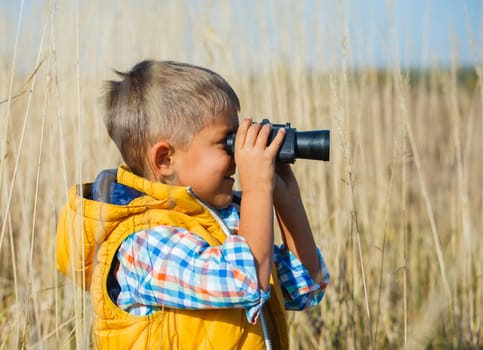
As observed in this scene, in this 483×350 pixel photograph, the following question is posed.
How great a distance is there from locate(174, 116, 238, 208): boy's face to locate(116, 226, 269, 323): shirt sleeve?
10 centimetres

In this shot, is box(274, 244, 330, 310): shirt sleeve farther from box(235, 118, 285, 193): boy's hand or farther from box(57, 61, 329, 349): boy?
box(235, 118, 285, 193): boy's hand

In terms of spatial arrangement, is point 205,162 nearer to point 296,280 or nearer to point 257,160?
point 257,160

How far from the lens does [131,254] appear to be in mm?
1110

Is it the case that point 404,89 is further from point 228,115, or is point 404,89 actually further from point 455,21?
point 455,21

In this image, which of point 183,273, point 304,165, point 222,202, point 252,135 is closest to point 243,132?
point 252,135

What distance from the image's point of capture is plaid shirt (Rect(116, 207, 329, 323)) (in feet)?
3.43

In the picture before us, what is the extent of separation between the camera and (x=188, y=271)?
41.8 inches

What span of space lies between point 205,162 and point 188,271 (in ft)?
0.72

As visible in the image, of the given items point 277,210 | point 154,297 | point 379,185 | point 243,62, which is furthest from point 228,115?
point 379,185

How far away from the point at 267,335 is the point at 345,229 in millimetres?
1021

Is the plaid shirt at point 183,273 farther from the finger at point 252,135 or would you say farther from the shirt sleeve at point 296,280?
the shirt sleeve at point 296,280

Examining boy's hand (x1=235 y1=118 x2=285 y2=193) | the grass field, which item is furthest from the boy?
the grass field

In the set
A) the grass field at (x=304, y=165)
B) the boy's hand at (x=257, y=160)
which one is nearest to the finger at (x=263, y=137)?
the boy's hand at (x=257, y=160)

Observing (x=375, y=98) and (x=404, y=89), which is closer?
(x=404, y=89)
